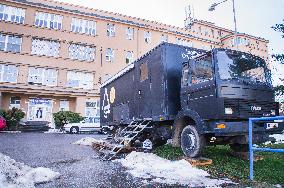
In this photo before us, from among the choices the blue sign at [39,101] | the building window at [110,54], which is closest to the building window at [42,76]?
the blue sign at [39,101]

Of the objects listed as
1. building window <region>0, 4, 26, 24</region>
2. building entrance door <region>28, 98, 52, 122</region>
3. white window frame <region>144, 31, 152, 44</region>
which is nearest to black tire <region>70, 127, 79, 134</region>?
building entrance door <region>28, 98, 52, 122</region>

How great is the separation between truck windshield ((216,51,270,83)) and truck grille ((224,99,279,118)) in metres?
0.65

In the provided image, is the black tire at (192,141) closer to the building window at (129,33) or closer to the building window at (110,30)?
the building window at (110,30)

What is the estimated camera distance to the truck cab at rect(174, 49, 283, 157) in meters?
6.36

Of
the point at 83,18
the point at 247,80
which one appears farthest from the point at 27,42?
the point at 247,80

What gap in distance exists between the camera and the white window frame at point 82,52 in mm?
31702

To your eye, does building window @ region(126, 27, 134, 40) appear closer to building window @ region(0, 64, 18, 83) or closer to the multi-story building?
the multi-story building

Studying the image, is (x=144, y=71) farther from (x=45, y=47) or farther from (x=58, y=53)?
(x=45, y=47)

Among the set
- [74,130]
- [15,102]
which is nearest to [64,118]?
[74,130]

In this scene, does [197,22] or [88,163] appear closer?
[88,163]

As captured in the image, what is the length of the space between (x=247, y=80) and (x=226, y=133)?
1.71m

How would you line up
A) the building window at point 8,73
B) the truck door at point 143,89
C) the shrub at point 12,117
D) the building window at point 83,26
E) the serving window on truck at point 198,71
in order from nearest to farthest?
the serving window on truck at point 198,71 → the truck door at point 143,89 → the shrub at point 12,117 → the building window at point 8,73 → the building window at point 83,26

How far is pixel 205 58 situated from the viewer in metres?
7.20

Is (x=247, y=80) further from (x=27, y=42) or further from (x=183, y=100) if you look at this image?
(x=27, y=42)
